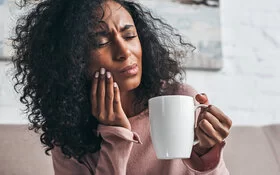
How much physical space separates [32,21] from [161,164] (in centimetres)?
42

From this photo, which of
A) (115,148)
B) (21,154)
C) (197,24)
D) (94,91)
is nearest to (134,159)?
(115,148)

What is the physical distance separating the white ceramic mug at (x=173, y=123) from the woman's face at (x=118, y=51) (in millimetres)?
153

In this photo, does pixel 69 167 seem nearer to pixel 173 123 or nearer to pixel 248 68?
pixel 173 123

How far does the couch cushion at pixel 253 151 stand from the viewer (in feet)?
4.04

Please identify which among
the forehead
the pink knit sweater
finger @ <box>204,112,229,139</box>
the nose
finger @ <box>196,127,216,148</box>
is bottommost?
the pink knit sweater

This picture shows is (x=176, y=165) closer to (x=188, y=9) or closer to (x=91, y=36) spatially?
(x=91, y=36)

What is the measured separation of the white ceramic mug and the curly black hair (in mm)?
238

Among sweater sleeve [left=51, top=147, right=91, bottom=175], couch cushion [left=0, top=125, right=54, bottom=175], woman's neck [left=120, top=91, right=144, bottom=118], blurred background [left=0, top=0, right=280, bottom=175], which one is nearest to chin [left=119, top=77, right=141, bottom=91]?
woman's neck [left=120, top=91, right=144, bottom=118]

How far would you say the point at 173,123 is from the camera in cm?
70

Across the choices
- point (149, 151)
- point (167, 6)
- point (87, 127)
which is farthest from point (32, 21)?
point (167, 6)

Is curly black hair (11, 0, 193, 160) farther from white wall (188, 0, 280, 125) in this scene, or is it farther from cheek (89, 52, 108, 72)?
white wall (188, 0, 280, 125)

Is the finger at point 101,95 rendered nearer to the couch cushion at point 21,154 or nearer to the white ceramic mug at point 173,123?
the white ceramic mug at point 173,123

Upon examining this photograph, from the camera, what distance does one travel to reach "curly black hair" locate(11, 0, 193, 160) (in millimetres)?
890

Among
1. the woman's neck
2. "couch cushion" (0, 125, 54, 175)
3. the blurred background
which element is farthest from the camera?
the blurred background
